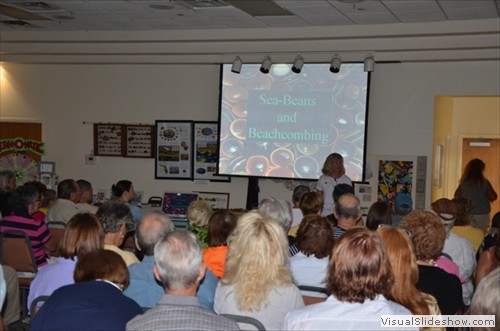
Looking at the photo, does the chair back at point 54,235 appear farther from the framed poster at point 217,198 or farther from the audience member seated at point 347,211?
the framed poster at point 217,198

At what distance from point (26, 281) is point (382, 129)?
5481mm

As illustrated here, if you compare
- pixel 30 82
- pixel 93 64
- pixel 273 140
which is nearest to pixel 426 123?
pixel 273 140

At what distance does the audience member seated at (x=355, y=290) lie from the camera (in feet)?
8.32

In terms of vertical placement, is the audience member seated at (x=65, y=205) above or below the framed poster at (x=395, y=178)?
below

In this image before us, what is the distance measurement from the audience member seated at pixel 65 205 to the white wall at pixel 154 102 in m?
3.27

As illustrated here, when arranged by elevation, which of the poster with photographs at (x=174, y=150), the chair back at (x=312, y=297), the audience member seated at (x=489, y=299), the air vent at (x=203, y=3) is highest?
the air vent at (x=203, y=3)

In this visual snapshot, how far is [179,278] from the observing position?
274 centimetres

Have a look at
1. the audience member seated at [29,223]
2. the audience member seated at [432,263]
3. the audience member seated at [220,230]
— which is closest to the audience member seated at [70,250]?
the audience member seated at [220,230]

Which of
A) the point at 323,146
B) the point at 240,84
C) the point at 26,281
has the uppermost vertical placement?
the point at 240,84

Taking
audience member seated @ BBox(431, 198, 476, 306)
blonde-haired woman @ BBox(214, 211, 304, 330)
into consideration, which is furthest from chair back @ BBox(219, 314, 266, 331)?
audience member seated @ BBox(431, 198, 476, 306)

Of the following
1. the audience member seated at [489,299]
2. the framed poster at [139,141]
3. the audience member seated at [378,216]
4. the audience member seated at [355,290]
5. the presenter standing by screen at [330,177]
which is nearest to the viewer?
the audience member seated at [489,299]

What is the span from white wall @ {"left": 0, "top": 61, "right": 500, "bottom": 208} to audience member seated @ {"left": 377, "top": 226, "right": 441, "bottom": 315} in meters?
5.97

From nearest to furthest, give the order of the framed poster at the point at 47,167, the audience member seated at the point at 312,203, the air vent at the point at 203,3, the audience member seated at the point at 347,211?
the audience member seated at the point at 347,211 < the audience member seated at the point at 312,203 < the air vent at the point at 203,3 < the framed poster at the point at 47,167

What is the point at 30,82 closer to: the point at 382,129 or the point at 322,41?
the point at 322,41
